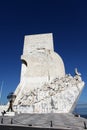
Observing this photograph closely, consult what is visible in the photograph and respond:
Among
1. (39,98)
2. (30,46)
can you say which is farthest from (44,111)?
(30,46)

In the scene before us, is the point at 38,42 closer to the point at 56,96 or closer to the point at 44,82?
the point at 44,82

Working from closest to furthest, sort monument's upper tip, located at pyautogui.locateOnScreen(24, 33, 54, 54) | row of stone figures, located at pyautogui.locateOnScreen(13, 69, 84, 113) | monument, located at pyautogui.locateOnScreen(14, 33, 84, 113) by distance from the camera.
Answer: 1. row of stone figures, located at pyautogui.locateOnScreen(13, 69, 84, 113)
2. monument, located at pyautogui.locateOnScreen(14, 33, 84, 113)
3. monument's upper tip, located at pyautogui.locateOnScreen(24, 33, 54, 54)

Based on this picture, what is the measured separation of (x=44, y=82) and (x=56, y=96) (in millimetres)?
3818

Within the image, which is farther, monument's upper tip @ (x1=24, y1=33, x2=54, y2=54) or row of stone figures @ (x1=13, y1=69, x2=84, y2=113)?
monument's upper tip @ (x1=24, y1=33, x2=54, y2=54)

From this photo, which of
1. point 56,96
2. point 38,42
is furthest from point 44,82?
point 38,42

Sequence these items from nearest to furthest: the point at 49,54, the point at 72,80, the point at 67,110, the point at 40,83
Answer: the point at 67,110, the point at 72,80, the point at 40,83, the point at 49,54

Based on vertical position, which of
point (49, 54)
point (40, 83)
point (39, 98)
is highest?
point (49, 54)

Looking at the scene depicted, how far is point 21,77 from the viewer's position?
24344mm

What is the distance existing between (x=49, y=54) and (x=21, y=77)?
503cm

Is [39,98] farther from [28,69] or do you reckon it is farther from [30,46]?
[30,46]

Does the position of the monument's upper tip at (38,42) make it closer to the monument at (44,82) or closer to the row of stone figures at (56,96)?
the monument at (44,82)

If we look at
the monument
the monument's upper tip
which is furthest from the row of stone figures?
the monument's upper tip

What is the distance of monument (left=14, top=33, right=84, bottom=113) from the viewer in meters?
19.3

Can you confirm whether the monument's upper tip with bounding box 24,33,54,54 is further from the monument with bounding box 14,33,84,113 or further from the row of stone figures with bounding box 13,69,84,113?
the row of stone figures with bounding box 13,69,84,113
